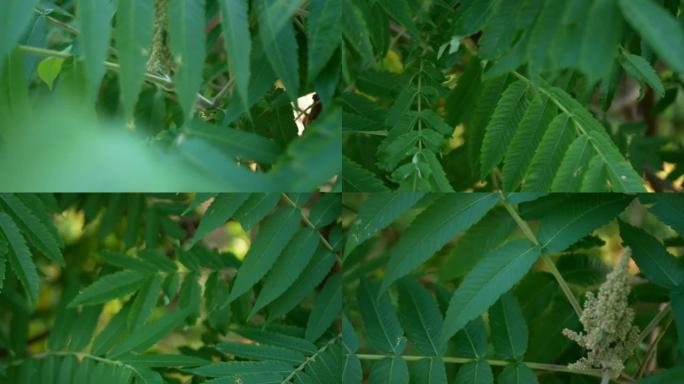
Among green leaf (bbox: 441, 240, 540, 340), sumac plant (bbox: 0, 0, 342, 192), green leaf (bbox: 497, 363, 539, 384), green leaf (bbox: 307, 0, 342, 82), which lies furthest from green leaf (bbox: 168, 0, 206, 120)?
green leaf (bbox: 497, 363, 539, 384)

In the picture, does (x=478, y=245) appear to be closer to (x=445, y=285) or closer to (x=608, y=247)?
(x=445, y=285)

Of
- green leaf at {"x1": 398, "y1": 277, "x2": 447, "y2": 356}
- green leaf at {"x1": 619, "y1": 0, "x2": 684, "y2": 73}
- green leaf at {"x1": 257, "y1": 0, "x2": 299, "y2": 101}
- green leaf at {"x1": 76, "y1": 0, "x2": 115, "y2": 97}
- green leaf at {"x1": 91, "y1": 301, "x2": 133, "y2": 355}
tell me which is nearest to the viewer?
green leaf at {"x1": 619, "y1": 0, "x2": 684, "y2": 73}

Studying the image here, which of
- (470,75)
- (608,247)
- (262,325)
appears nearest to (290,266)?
(262,325)

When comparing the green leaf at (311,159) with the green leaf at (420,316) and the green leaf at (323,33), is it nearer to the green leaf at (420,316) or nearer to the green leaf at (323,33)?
the green leaf at (323,33)

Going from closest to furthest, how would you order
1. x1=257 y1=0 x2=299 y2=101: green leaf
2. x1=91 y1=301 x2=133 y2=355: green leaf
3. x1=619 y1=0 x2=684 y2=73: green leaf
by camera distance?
x1=619 y1=0 x2=684 y2=73: green leaf, x1=257 y1=0 x2=299 y2=101: green leaf, x1=91 y1=301 x2=133 y2=355: green leaf

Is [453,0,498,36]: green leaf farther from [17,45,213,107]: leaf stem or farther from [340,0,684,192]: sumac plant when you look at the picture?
[17,45,213,107]: leaf stem

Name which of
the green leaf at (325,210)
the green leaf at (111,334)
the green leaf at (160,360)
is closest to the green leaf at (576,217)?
Answer: the green leaf at (325,210)

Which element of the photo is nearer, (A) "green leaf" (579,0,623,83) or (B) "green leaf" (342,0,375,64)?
(A) "green leaf" (579,0,623,83)
